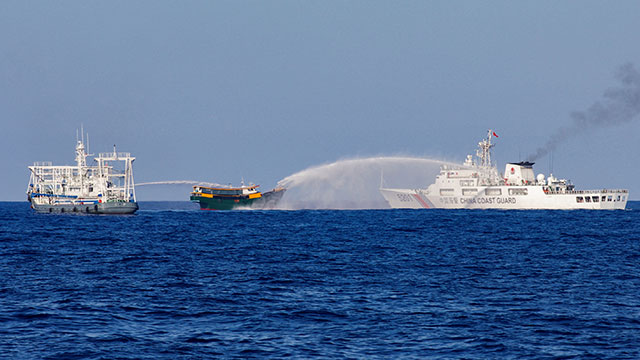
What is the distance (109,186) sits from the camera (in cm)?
11362

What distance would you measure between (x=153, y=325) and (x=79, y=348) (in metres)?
3.53

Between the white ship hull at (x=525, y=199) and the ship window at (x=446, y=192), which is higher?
the ship window at (x=446, y=192)

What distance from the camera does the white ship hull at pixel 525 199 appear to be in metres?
137

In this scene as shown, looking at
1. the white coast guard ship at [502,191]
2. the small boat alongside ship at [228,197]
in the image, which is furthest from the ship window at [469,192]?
the small boat alongside ship at [228,197]

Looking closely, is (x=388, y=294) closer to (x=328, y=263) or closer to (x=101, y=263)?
(x=328, y=263)

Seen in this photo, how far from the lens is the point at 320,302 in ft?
93.9

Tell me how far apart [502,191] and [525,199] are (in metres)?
4.95

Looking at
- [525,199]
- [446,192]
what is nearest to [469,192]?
[446,192]

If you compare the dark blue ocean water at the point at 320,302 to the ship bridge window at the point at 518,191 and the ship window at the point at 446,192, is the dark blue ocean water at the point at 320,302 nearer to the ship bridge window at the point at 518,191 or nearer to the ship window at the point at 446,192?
the ship bridge window at the point at 518,191

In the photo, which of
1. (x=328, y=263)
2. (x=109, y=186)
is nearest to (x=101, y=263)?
(x=328, y=263)

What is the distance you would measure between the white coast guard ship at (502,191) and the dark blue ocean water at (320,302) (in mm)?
85636

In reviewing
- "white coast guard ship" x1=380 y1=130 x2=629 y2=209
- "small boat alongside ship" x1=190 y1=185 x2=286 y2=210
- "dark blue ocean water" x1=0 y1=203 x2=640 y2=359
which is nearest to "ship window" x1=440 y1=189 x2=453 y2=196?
"white coast guard ship" x1=380 y1=130 x2=629 y2=209

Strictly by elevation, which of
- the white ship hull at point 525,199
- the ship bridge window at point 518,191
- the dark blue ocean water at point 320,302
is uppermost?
the ship bridge window at point 518,191

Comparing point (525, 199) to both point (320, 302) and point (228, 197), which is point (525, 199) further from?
point (320, 302)
